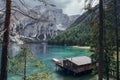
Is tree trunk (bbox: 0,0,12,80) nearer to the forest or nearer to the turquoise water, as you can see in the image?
the forest

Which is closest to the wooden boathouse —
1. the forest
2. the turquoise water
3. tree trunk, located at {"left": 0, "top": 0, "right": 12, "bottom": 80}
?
the turquoise water

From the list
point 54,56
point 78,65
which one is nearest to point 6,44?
point 78,65

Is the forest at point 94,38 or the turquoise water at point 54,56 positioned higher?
the forest at point 94,38

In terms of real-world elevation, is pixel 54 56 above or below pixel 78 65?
below

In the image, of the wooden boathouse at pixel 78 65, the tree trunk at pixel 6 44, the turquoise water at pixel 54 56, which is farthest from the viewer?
the wooden boathouse at pixel 78 65

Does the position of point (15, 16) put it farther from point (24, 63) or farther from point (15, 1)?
point (24, 63)

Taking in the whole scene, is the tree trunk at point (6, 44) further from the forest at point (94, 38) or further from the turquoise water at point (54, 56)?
the turquoise water at point (54, 56)

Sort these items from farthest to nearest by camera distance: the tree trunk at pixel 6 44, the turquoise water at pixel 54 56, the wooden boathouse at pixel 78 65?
1. the wooden boathouse at pixel 78 65
2. the turquoise water at pixel 54 56
3. the tree trunk at pixel 6 44

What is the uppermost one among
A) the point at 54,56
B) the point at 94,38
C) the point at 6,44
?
the point at 94,38

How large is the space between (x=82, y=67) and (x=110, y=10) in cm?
3205

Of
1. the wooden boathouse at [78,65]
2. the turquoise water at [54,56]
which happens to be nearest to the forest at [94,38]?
the turquoise water at [54,56]

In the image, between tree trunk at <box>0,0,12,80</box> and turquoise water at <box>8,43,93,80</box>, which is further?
turquoise water at <box>8,43,93,80</box>

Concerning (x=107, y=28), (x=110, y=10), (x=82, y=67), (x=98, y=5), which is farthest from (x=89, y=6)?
(x=82, y=67)

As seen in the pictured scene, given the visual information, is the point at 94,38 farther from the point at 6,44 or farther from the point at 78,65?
the point at 78,65
